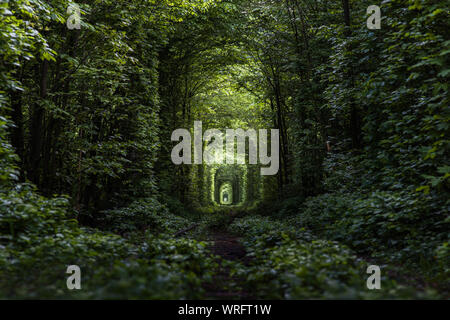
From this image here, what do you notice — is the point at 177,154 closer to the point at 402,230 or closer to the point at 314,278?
the point at 402,230

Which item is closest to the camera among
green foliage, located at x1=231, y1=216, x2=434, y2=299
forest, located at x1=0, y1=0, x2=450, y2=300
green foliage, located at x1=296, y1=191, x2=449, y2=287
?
green foliage, located at x1=231, y1=216, x2=434, y2=299

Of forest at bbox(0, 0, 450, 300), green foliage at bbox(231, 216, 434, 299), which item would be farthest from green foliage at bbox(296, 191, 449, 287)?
green foliage at bbox(231, 216, 434, 299)

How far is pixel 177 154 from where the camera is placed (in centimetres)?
2164

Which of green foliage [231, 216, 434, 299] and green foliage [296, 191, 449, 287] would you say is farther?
green foliage [296, 191, 449, 287]

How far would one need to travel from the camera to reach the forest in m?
4.28

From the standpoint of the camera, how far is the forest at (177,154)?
14.0ft

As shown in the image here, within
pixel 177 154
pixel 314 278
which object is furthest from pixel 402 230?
pixel 177 154

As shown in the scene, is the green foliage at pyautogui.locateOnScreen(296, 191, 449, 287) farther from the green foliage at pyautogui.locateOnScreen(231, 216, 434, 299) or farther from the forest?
the green foliage at pyautogui.locateOnScreen(231, 216, 434, 299)

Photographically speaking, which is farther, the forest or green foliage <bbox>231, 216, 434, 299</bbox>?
the forest

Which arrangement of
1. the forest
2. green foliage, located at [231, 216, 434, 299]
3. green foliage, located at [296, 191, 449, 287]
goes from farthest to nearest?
green foliage, located at [296, 191, 449, 287], the forest, green foliage, located at [231, 216, 434, 299]

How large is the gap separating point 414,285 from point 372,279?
0.92 m

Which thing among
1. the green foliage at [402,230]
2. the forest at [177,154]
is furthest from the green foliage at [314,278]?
the green foliage at [402,230]

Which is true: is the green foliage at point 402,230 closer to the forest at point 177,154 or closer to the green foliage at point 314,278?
the forest at point 177,154

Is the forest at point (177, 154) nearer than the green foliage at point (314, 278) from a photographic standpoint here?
No
